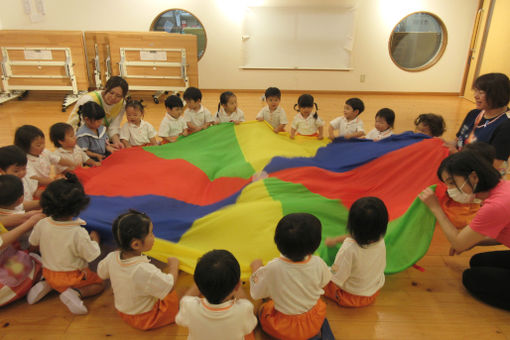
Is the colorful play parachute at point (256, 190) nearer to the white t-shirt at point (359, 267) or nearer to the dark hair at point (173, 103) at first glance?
the white t-shirt at point (359, 267)

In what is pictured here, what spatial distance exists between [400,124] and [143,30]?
465cm

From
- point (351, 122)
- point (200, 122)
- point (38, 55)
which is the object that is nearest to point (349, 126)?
point (351, 122)

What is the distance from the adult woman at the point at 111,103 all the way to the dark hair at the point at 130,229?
1.87 m

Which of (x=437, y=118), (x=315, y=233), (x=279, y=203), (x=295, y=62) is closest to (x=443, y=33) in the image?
(x=295, y=62)

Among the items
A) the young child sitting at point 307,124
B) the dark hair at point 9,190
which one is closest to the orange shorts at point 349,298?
the dark hair at point 9,190

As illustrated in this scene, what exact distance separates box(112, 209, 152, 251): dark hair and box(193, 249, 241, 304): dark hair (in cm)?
37

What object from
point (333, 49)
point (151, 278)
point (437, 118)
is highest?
point (333, 49)

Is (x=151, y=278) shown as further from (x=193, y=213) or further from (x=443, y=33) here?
(x=443, y=33)

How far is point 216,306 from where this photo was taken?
1.30 metres

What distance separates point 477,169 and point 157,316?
165cm

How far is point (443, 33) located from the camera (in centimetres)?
668

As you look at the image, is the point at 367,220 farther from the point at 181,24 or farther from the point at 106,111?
the point at 181,24

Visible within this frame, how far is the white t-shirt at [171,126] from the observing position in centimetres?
353

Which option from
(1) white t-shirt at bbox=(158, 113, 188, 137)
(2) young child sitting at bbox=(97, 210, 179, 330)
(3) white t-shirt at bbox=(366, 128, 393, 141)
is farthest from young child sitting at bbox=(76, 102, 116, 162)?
(3) white t-shirt at bbox=(366, 128, 393, 141)
